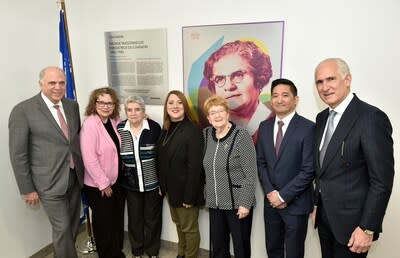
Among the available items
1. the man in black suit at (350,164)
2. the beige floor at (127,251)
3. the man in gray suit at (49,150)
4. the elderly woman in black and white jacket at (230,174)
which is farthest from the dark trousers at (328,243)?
the man in gray suit at (49,150)

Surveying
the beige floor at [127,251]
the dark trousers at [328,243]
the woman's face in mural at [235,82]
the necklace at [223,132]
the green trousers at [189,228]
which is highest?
the woman's face in mural at [235,82]

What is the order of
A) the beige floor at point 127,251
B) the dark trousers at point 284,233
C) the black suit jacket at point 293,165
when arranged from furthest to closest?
the beige floor at point 127,251, the dark trousers at point 284,233, the black suit jacket at point 293,165

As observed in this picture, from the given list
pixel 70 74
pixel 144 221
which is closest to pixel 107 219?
pixel 144 221

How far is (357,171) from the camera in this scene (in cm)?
161

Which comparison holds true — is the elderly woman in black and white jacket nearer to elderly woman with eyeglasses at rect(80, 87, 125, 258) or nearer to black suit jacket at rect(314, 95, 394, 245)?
black suit jacket at rect(314, 95, 394, 245)

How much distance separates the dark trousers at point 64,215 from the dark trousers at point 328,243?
1.97m

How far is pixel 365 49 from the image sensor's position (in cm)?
205

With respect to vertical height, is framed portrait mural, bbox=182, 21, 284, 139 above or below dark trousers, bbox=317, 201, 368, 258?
above

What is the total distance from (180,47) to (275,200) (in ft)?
5.19

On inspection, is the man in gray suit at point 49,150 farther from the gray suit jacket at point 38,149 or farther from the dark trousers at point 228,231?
the dark trousers at point 228,231

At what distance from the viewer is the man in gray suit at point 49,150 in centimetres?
218

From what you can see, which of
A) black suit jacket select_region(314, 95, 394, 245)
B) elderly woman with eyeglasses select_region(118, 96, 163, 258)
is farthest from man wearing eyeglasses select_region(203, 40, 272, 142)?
black suit jacket select_region(314, 95, 394, 245)

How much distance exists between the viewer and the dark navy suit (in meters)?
1.99

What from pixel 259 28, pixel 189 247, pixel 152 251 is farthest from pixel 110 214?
pixel 259 28
